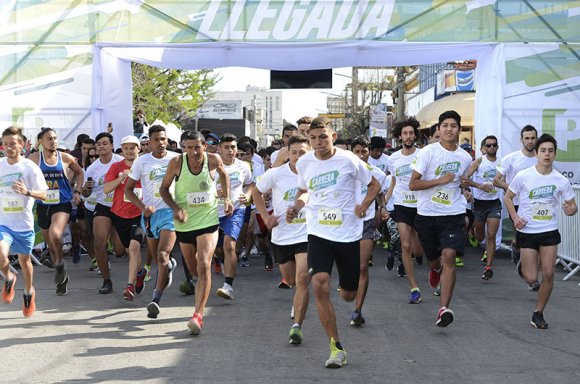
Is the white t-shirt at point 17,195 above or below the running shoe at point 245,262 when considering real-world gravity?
above

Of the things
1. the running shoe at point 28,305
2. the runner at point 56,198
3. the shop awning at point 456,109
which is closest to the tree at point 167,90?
the shop awning at point 456,109

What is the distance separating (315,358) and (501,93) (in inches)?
398

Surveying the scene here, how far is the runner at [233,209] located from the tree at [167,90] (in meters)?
24.5

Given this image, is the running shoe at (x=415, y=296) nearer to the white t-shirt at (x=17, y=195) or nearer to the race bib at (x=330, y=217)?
the race bib at (x=330, y=217)

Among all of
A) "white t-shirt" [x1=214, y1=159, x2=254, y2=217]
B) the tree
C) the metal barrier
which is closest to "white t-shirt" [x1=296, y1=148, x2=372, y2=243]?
"white t-shirt" [x1=214, y1=159, x2=254, y2=217]

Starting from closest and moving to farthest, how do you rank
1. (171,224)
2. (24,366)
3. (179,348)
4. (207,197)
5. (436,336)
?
(24,366)
(179,348)
(436,336)
(207,197)
(171,224)

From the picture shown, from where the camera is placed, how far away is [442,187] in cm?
927

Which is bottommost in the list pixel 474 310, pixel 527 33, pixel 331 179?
pixel 474 310

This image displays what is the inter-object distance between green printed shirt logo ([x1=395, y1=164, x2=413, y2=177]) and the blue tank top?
13.2 ft

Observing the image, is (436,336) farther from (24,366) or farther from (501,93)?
(501,93)

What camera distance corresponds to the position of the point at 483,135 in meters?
16.8

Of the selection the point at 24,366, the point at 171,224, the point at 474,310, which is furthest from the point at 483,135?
the point at 24,366

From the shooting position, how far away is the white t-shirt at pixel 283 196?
9.01m

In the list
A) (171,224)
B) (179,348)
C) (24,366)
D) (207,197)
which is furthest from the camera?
(171,224)
